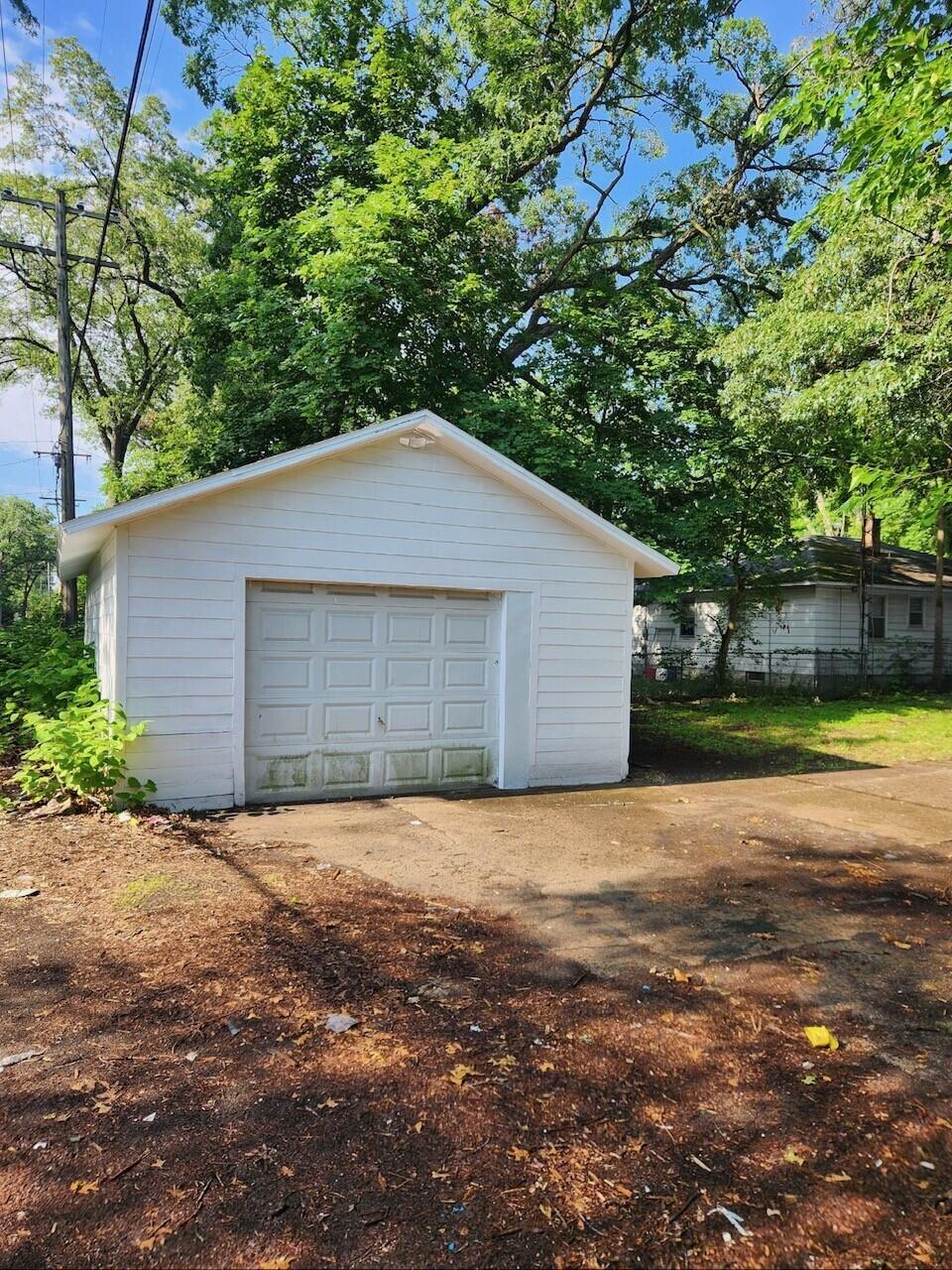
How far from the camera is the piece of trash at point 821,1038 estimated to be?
3.19 metres

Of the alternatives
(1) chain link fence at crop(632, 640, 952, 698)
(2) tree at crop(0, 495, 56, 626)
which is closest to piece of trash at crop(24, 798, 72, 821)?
(1) chain link fence at crop(632, 640, 952, 698)

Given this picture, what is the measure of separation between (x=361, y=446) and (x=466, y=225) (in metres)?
8.17

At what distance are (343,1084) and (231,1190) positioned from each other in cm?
61

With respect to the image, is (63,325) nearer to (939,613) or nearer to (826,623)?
(826,623)

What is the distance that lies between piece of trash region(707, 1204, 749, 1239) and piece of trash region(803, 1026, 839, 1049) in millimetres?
1175

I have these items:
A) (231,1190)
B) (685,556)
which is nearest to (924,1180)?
(231,1190)

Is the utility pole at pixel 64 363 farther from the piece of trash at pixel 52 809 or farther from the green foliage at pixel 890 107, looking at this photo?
the green foliage at pixel 890 107

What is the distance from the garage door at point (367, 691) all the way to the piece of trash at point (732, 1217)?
594 centimetres

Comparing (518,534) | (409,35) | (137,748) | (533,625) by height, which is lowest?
(137,748)

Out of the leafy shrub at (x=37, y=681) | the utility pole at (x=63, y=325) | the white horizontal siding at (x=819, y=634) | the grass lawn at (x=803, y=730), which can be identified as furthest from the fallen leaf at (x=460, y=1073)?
the white horizontal siding at (x=819, y=634)

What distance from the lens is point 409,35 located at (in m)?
16.6

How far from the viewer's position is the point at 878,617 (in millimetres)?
22891

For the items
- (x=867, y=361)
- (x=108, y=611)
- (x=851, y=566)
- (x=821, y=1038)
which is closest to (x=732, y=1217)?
(x=821, y=1038)

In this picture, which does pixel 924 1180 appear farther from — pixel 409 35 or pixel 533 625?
pixel 409 35
